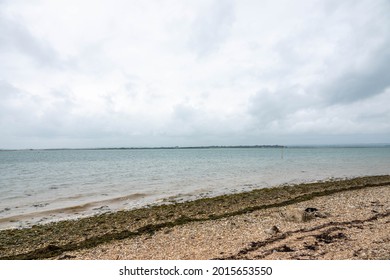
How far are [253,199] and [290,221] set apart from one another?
22.3 feet

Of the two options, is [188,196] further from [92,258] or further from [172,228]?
[92,258]

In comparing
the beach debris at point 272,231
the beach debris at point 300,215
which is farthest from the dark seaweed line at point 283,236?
the beach debris at point 300,215

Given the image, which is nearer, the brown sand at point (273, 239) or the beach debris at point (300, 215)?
the brown sand at point (273, 239)

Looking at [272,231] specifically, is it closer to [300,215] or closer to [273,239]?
[273,239]

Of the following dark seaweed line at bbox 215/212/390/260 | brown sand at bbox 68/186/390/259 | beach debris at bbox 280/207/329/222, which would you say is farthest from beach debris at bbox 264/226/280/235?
beach debris at bbox 280/207/329/222

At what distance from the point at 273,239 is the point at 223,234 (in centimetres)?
195

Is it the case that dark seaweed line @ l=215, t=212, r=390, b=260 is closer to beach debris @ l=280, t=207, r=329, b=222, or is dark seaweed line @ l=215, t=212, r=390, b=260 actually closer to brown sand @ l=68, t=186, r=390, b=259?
brown sand @ l=68, t=186, r=390, b=259

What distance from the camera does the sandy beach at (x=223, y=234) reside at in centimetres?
762

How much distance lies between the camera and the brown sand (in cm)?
734

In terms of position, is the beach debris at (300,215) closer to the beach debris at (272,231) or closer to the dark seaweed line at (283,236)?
the dark seaweed line at (283,236)

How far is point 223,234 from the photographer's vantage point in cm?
965

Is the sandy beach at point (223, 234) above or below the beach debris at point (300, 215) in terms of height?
below

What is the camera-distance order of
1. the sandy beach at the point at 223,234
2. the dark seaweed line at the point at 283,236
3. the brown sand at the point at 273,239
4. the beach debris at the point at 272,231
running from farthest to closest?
the beach debris at the point at 272,231 → the sandy beach at the point at 223,234 → the dark seaweed line at the point at 283,236 → the brown sand at the point at 273,239

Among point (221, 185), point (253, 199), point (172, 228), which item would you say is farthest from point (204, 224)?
point (221, 185)
